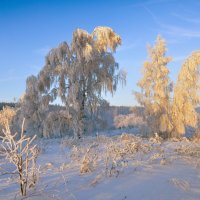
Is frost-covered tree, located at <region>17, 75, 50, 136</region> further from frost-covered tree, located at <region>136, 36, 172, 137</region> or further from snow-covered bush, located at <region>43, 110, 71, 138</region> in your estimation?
frost-covered tree, located at <region>136, 36, 172, 137</region>

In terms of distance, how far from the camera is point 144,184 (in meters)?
5.34

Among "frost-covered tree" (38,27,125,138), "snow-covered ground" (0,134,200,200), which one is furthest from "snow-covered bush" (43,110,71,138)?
"snow-covered ground" (0,134,200,200)

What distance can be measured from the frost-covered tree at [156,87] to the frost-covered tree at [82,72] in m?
2.26

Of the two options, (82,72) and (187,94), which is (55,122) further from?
(187,94)

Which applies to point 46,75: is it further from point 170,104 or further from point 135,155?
point 135,155

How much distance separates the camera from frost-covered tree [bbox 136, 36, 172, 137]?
19.9 meters

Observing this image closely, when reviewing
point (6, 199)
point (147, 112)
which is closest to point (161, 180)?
point (6, 199)

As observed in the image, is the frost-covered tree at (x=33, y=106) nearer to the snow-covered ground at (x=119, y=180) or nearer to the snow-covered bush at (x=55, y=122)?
the snow-covered bush at (x=55, y=122)

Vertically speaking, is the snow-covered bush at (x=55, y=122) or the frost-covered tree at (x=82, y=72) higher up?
the frost-covered tree at (x=82, y=72)

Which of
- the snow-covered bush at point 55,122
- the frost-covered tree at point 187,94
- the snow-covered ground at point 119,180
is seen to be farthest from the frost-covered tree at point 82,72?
the snow-covered ground at point 119,180

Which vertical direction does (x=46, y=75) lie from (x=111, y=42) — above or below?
below

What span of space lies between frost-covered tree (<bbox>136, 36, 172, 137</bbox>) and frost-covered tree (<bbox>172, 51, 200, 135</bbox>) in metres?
0.83

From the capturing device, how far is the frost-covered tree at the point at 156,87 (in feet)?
65.3

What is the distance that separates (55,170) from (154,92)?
14.5 m
